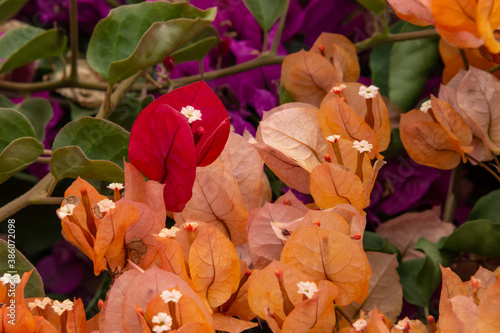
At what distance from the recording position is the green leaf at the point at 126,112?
395 mm

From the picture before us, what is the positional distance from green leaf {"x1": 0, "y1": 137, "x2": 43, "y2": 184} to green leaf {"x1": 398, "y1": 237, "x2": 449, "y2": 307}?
243 millimetres

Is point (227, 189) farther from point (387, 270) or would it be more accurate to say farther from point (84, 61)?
point (84, 61)

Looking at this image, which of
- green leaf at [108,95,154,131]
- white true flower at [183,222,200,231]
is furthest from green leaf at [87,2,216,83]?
white true flower at [183,222,200,231]

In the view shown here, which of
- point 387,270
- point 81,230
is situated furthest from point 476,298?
point 81,230

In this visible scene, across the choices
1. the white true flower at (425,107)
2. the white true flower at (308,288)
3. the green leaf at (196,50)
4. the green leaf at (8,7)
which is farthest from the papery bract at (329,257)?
the green leaf at (8,7)

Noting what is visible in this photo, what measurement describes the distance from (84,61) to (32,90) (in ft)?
0.21

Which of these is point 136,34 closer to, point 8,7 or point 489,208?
point 8,7

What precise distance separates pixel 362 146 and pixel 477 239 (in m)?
0.12

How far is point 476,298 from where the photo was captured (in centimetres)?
23

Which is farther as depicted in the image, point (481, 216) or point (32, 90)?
point (32, 90)

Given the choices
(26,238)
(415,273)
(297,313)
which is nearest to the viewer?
(297,313)

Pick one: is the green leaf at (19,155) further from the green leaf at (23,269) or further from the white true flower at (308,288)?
the white true flower at (308,288)

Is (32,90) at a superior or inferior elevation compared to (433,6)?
inferior

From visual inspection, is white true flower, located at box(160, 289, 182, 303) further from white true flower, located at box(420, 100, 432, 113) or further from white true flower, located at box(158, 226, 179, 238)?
white true flower, located at box(420, 100, 432, 113)
